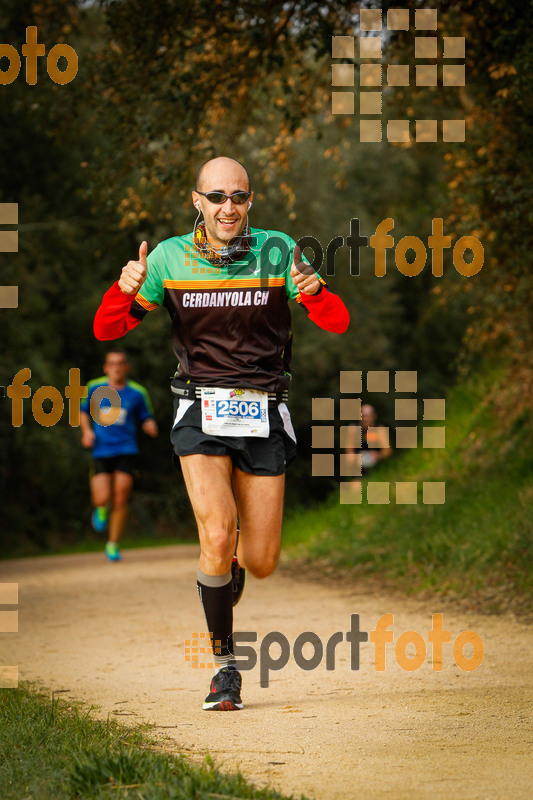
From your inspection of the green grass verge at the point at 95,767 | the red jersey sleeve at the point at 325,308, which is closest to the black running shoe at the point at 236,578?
the green grass verge at the point at 95,767

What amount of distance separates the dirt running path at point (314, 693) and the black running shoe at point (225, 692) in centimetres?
9

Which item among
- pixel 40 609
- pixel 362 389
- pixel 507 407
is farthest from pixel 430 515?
pixel 362 389

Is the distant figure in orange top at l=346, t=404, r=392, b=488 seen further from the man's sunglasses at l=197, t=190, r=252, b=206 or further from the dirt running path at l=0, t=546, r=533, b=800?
the man's sunglasses at l=197, t=190, r=252, b=206

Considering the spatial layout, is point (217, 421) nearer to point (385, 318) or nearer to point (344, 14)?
point (344, 14)

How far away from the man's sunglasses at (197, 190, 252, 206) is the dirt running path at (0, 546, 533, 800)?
7.70 feet

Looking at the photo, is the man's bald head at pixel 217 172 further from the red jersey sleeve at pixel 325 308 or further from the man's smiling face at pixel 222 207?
the red jersey sleeve at pixel 325 308

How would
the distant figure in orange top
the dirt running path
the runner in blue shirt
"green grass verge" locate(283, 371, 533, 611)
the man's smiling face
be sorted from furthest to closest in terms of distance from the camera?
the distant figure in orange top
the runner in blue shirt
"green grass verge" locate(283, 371, 533, 611)
the man's smiling face
the dirt running path

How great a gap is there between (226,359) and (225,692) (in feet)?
5.02

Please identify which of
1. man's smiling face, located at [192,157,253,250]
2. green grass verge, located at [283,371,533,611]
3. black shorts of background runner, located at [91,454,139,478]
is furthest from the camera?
black shorts of background runner, located at [91,454,139,478]

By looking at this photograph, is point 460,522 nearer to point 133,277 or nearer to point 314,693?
point 314,693

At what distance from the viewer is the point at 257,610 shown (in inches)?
340

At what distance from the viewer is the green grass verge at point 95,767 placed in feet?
10.7

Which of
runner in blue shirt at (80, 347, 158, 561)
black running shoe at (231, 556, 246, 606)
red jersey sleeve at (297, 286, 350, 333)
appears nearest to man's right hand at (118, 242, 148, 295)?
red jersey sleeve at (297, 286, 350, 333)

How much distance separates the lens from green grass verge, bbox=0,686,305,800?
325 cm
